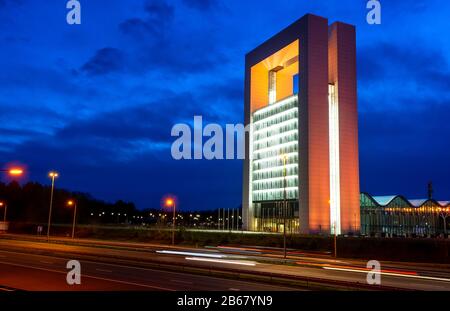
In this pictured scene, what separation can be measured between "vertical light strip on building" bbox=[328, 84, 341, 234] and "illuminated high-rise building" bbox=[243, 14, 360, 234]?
23cm

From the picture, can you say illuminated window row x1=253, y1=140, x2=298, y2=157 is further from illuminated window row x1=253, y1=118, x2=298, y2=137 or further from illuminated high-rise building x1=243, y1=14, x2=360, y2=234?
illuminated window row x1=253, y1=118, x2=298, y2=137

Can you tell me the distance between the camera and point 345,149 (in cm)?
9981

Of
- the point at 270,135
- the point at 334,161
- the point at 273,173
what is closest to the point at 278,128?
the point at 270,135

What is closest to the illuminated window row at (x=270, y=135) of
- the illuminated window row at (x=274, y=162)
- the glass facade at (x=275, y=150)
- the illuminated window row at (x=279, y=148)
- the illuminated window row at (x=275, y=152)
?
the glass facade at (x=275, y=150)

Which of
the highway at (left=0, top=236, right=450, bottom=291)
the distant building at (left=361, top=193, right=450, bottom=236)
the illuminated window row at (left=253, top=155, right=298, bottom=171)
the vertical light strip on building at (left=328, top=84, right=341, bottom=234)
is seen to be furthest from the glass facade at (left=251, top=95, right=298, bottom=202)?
the highway at (left=0, top=236, right=450, bottom=291)

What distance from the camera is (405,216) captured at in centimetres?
9856

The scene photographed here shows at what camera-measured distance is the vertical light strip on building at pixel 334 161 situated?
9694 centimetres

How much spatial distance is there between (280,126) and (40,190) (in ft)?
325

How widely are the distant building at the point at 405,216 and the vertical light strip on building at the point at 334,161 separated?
8.90 meters

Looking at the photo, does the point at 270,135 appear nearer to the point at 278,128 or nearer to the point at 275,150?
the point at 278,128

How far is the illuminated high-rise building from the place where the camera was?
96250 millimetres

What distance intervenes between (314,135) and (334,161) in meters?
8.31
